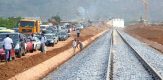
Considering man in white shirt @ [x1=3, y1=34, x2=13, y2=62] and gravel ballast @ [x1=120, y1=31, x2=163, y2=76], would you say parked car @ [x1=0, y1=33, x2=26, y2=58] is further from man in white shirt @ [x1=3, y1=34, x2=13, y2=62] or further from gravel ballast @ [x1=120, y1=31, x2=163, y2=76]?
gravel ballast @ [x1=120, y1=31, x2=163, y2=76]

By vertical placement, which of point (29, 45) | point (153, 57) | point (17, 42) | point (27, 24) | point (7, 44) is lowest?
point (153, 57)

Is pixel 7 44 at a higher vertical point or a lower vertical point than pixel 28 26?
higher

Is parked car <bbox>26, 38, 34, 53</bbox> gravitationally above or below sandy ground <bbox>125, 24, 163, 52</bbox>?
above

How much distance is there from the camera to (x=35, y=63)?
2844 centimetres

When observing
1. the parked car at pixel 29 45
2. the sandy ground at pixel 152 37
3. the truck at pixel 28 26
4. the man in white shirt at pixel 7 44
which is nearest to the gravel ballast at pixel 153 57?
the sandy ground at pixel 152 37

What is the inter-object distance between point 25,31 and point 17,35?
29597mm

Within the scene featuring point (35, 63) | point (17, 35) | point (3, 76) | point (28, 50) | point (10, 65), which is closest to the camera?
point (3, 76)

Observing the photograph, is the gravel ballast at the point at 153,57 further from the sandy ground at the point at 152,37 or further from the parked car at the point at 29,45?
the parked car at the point at 29,45

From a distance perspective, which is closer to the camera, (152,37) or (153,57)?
(153,57)

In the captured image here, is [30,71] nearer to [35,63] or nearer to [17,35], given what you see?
[35,63]

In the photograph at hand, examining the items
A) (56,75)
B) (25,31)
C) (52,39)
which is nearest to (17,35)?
(56,75)

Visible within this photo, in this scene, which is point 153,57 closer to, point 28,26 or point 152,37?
point 28,26

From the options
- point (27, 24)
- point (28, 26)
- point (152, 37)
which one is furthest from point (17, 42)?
point (152, 37)

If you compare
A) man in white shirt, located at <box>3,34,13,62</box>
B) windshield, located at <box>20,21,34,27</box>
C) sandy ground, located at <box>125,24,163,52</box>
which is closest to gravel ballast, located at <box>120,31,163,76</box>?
sandy ground, located at <box>125,24,163,52</box>
